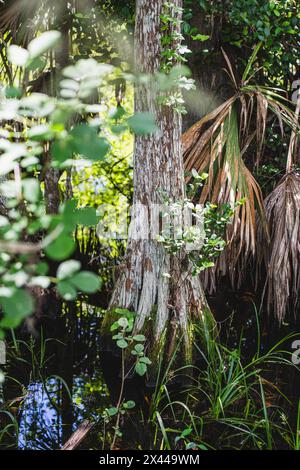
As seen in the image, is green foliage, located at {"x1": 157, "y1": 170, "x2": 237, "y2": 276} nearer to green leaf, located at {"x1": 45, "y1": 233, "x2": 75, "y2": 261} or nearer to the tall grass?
the tall grass

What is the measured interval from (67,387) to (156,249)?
89cm

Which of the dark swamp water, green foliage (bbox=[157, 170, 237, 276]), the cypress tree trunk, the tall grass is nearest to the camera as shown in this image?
the tall grass

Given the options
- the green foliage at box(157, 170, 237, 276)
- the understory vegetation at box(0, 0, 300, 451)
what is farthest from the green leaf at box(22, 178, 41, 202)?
the green foliage at box(157, 170, 237, 276)

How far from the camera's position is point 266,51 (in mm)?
3807

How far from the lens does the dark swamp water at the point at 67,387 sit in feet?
8.05

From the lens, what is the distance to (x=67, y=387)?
9.18ft

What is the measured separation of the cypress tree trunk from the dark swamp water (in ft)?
1.17

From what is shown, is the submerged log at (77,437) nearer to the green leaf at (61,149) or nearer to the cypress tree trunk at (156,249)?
the cypress tree trunk at (156,249)

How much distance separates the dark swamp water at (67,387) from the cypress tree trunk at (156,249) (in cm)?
36

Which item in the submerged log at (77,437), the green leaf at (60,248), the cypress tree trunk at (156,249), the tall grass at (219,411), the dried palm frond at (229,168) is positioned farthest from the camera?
the dried palm frond at (229,168)

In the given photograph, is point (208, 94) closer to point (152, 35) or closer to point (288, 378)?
point (152, 35)

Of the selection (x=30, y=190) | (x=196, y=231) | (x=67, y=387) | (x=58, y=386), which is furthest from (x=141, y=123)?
(x=58, y=386)

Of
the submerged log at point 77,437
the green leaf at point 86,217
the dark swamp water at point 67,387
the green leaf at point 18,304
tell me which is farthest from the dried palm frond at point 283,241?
the green leaf at point 18,304

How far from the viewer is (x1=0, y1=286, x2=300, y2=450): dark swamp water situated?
8.05 feet
